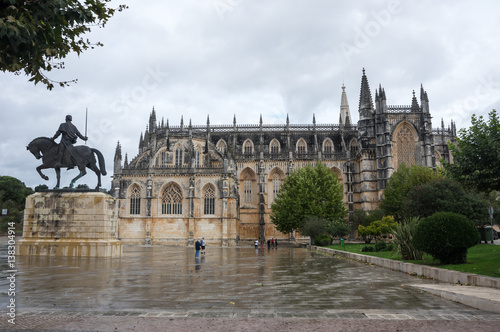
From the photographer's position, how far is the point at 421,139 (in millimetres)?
53031

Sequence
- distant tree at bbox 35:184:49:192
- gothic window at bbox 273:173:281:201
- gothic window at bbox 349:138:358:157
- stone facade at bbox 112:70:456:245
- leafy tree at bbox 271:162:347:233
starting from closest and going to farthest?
distant tree at bbox 35:184:49:192, leafy tree at bbox 271:162:347:233, stone facade at bbox 112:70:456:245, gothic window at bbox 273:173:281:201, gothic window at bbox 349:138:358:157

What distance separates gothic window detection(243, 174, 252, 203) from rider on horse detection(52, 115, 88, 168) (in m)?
40.5

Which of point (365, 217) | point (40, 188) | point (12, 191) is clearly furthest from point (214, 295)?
point (12, 191)

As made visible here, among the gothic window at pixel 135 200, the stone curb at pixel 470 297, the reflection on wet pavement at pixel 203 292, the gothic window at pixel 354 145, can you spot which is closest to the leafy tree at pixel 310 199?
the gothic window at pixel 354 145

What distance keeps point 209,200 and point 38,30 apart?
41.1 meters

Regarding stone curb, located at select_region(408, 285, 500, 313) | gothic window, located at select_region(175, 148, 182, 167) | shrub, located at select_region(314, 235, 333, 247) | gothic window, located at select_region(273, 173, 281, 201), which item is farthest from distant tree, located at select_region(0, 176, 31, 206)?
stone curb, located at select_region(408, 285, 500, 313)

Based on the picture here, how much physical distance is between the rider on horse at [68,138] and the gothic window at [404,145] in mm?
45016

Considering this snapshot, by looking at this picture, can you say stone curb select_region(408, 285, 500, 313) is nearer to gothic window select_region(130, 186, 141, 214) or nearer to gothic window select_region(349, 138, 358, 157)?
gothic window select_region(130, 186, 141, 214)

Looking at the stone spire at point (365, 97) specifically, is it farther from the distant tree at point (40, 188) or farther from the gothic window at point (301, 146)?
the distant tree at point (40, 188)

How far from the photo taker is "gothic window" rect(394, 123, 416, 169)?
175 ft

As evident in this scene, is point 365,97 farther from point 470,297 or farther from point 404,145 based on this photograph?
point 470,297

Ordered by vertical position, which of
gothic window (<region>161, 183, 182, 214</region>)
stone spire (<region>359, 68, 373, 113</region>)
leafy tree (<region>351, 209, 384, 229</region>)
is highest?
stone spire (<region>359, 68, 373, 113</region>)

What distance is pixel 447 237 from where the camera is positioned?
1310cm

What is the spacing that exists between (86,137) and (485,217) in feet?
91.7
